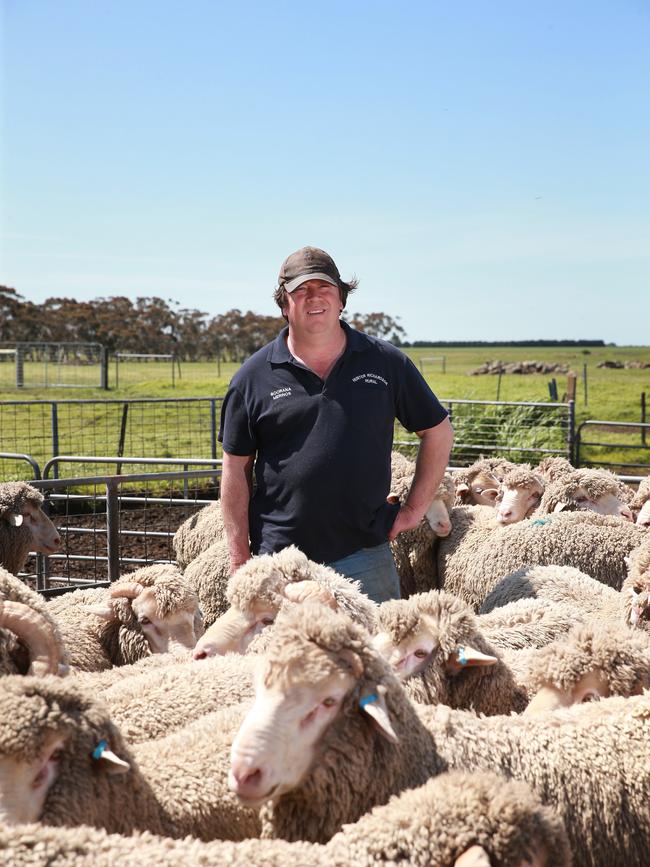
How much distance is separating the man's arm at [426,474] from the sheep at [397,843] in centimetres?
215

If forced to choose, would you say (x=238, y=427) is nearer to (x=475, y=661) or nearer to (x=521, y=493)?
(x=475, y=661)

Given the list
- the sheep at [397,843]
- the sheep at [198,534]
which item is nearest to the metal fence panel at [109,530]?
the sheep at [198,534]

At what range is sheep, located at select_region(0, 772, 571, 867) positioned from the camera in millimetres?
1884

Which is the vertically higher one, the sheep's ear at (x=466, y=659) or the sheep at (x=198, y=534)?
the sheep's ear at (x=466, y=659)

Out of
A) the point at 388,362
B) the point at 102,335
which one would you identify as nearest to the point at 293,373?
the point at 388,362

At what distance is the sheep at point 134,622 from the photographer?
4645 millimetres

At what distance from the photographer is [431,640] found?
3.29 metres

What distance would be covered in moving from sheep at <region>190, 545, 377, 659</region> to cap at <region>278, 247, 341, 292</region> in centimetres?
118

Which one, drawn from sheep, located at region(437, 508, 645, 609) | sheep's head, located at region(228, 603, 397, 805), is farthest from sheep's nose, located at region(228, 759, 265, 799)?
sheep, located at region(437, 508, 645, 609)

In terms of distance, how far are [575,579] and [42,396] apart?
27535mm

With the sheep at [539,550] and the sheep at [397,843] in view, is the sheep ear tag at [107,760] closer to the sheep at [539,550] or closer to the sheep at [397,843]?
the sheep at [397,843]

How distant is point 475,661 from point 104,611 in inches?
93.4

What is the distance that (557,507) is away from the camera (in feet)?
23.7

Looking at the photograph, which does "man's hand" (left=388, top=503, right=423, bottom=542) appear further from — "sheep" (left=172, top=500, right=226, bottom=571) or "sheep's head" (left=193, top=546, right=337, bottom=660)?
"sheep" (left=172, top=500, right=226, bottom=571)
